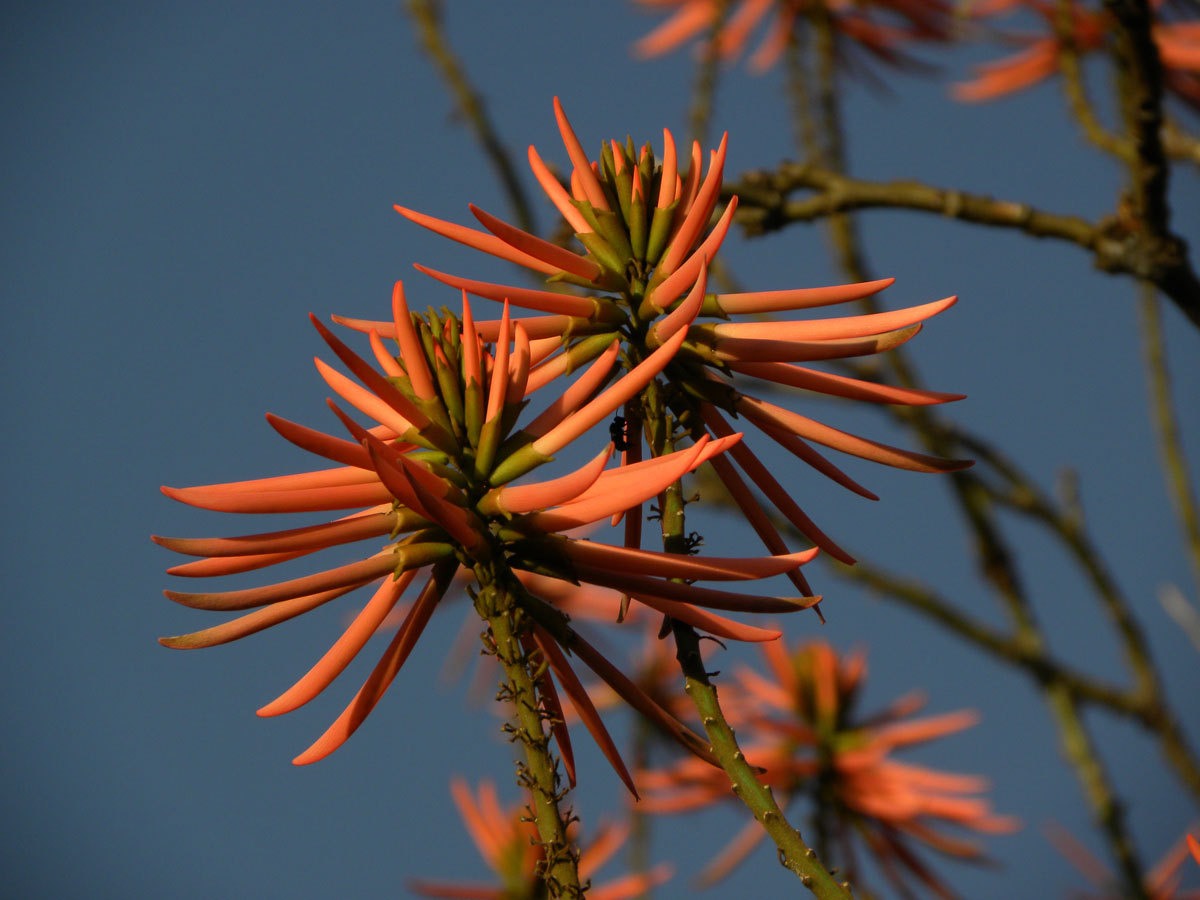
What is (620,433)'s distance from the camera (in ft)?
3.51

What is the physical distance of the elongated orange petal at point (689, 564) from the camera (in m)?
0.83

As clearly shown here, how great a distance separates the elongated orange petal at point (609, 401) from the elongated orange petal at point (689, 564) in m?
0.09

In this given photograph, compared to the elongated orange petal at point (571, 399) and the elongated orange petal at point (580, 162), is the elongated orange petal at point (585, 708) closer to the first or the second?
the elongated orange petal at point (571, 399)

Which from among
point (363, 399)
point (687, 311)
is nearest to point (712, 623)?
point (687, 311)

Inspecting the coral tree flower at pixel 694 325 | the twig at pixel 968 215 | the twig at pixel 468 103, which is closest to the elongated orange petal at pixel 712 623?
the coral tree flower at pixel 694 325

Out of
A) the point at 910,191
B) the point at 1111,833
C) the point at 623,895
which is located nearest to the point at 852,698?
the point at 1111,833

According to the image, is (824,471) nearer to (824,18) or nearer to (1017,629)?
(1017,629)

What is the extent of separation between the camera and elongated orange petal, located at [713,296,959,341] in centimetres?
90

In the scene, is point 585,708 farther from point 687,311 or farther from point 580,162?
point 580,162

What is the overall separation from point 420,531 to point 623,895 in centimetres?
168

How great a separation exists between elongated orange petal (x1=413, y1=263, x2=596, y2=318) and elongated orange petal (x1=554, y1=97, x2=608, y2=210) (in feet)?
0.45

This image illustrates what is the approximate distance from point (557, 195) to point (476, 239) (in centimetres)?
18

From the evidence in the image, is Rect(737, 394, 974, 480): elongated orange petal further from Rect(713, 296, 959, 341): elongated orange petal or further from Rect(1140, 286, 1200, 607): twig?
Rect(1140, 286, 1200, 607): twig

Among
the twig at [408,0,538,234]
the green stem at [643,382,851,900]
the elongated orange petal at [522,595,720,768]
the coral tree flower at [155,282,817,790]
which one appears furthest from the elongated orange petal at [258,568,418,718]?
the twig at [408,0,538,234]
